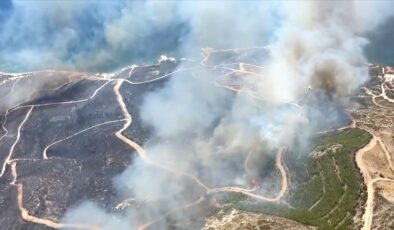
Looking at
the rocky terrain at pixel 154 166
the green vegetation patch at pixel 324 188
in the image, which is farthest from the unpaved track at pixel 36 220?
the green vegetation patch at pixel 324 188

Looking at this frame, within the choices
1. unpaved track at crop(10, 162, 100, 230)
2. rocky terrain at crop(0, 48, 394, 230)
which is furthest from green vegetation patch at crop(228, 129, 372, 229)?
unpaved track at crop(10, 162, 100, 230)

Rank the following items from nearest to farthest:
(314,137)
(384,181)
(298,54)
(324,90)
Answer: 1. (384,181)
2. (314,137)
3. (324,90)
4. (298,54)

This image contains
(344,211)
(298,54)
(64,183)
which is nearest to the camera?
(344,211)

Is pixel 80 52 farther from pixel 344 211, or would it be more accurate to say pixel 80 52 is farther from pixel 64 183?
pixel 344 211

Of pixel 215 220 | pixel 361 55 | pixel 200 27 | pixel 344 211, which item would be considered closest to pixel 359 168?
pixel 344 211

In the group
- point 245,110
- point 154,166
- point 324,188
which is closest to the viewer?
point 324,188

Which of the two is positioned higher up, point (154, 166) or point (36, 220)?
point (154, 166)

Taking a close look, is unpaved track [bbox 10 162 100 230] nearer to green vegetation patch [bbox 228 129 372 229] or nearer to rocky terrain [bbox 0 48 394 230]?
rocky terrain [bbox 0 48 394 230]

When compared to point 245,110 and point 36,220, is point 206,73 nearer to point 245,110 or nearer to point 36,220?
point 245,110

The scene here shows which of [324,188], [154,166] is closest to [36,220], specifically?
[154,166]
